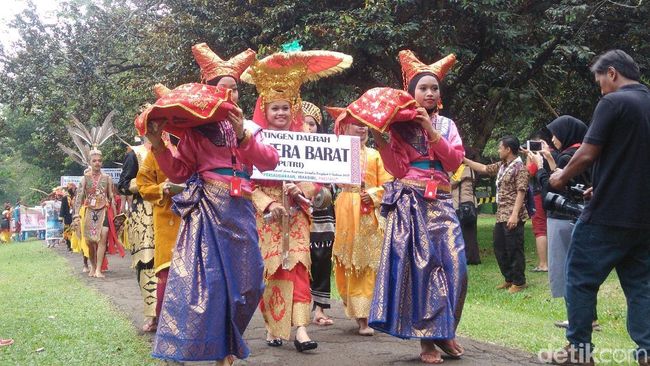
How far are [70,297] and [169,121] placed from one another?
18.6 feet

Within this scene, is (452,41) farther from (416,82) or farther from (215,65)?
(215,65)

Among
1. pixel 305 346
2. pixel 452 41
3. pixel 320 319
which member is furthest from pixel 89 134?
pixel 305 346

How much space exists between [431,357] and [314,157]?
178 cm

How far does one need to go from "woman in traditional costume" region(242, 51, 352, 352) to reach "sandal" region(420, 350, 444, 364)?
35.1 inches

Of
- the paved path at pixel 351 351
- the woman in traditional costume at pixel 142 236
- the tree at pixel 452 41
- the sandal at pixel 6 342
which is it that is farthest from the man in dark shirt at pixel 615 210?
the tree at pixel 452 41

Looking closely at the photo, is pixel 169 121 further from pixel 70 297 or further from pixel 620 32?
pixel 620 32

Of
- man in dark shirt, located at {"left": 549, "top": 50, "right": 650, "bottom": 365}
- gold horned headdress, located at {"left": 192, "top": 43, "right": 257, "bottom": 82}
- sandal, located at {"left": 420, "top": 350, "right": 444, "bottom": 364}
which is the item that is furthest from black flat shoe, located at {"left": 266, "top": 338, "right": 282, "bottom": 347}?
man in dark shirt, located at {"left": 549, "top": 50, "right": 650, "bottom": 365}

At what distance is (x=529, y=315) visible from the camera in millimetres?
7375

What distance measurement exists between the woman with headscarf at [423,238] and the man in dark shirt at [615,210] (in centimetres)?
80

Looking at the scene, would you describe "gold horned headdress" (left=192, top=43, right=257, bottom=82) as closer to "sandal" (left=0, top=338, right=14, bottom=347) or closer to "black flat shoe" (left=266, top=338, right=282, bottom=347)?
"black flat shoe" (left=266, top=338, right=282, bottom=347)

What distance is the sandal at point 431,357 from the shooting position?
4.72 metres

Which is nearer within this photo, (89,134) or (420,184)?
(420,184)

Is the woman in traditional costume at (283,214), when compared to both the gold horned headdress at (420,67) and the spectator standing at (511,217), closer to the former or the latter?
the gold horned headdress at (420,67)

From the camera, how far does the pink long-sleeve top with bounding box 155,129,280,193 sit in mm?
4281
